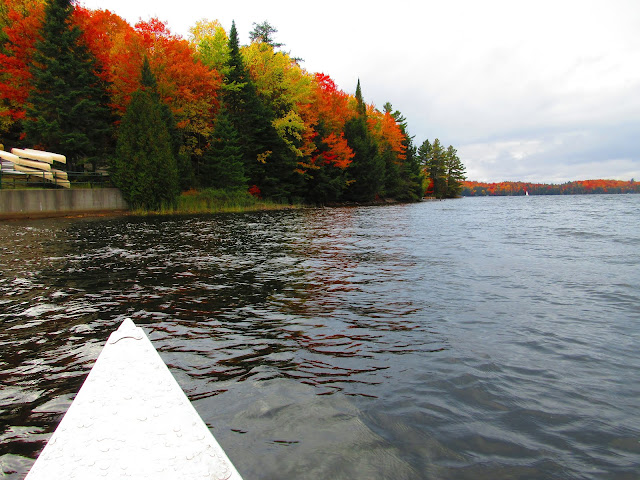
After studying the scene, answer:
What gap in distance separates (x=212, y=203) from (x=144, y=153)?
7.54 metres

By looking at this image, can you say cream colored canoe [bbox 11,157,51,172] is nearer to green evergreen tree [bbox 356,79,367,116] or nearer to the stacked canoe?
the stacked canoe

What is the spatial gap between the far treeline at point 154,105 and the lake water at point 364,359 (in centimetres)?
2358

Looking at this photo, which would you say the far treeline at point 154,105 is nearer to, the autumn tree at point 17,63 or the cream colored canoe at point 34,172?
the autumn tree at point 17,63

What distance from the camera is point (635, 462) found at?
9.71 feet

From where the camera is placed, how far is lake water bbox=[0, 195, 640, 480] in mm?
3094

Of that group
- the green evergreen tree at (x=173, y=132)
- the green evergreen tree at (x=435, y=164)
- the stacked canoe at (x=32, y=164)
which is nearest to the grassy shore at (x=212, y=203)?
the green evergreen tree at (x=173, y=132)

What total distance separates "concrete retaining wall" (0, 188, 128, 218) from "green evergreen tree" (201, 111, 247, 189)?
836 cm

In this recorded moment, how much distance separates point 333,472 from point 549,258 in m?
11.5

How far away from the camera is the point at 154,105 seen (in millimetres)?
31234

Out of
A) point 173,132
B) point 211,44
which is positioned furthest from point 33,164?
A: point 211,44

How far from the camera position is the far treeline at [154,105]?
31.3 meters

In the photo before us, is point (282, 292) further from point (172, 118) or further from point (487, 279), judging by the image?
point (172, 118)

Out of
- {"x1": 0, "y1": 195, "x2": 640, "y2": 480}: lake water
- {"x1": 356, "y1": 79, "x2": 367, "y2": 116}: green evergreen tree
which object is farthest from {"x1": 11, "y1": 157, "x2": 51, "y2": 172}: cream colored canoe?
{"x1": 356, "y1": 79, "x2": 367, "y2": 116}: green evergreen tree

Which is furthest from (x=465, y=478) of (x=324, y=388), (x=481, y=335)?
(x=481, y=335)
